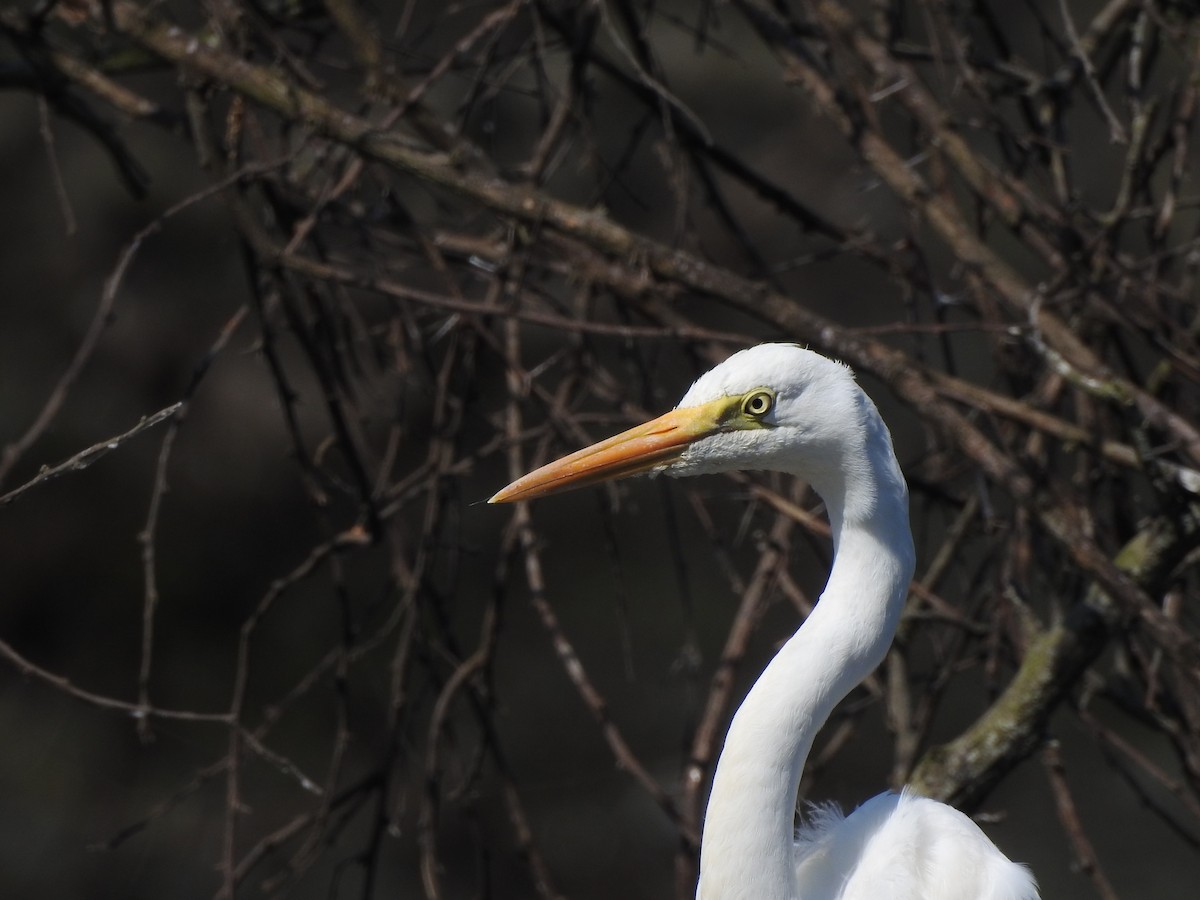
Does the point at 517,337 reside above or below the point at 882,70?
below

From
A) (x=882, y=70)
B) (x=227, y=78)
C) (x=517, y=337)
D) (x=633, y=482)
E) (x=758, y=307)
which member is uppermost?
(x=227, y=78)

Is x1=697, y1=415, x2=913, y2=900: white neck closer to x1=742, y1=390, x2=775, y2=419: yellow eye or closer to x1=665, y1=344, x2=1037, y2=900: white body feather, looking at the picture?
x1=665, y1=344, x2=1037, y2=900: white body feather

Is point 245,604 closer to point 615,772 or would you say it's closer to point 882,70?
point 615,772

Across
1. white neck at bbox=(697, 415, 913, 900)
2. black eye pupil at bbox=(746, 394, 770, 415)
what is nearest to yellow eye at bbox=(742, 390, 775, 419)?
black eye pupil at bbox=(746, 394, 770, 415)

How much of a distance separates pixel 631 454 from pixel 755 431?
5.1 inches

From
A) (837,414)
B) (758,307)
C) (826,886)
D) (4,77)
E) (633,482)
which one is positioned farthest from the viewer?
(633,482)

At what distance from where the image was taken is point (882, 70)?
1839mm

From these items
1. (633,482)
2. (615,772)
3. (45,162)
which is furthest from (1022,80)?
(45,162)

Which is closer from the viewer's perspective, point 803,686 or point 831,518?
point 803,686

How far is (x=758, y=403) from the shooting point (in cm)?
129

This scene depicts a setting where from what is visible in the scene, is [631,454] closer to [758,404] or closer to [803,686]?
[758,404]

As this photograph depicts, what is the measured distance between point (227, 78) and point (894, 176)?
92 centimetres

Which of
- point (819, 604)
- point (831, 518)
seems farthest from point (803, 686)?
point (831, 518)

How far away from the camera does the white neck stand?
125 cm
